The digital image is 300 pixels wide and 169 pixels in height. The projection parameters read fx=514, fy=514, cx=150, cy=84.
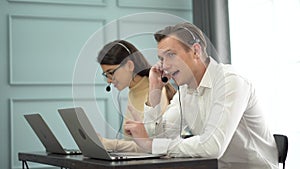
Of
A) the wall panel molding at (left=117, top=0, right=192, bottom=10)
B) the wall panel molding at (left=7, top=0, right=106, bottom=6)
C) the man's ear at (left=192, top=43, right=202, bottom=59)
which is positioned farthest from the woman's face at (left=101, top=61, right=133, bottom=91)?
the wall panel molding at (left=117, top=0, right=192, bottom=10)

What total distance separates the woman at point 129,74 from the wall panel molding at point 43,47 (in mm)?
2135

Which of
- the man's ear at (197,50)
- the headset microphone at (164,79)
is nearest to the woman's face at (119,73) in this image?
the headset microphone at (164,79)

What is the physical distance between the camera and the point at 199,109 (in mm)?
1770

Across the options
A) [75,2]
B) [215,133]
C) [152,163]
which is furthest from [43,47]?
[152,163]

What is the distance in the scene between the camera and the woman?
1.65 metres

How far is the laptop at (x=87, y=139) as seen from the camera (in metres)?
1.58

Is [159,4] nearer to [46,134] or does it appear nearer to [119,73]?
[46,134]

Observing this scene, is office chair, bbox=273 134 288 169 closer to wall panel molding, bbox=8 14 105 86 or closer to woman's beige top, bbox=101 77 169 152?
woman's beige top, bbox=101 77 169 152

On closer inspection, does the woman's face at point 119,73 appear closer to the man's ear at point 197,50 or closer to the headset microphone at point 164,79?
the headset microphone at point 164,79

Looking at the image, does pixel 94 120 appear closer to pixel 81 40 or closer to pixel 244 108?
pixel 244 108

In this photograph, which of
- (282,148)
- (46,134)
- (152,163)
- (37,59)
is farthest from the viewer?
(37,59)

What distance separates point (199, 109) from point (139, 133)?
246 mm

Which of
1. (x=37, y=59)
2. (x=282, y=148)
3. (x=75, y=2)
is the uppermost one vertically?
(x=75, y=2)

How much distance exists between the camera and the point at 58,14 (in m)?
3.82
